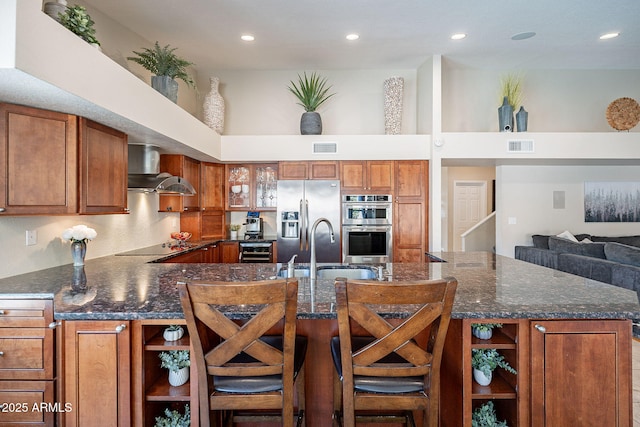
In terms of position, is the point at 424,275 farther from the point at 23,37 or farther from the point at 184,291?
the point at 23,37

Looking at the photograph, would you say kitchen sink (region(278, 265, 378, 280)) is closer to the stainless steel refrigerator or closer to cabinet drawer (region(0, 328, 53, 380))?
cabinet drawer (region(0, 328, 53, 380))

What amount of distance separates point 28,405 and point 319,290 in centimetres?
151

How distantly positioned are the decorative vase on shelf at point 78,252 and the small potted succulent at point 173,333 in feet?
5.23

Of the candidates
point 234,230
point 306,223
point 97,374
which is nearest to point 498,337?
point 97,374

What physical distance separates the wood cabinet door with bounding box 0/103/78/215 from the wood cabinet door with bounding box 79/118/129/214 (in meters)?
0.07

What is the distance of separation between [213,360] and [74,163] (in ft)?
5.83

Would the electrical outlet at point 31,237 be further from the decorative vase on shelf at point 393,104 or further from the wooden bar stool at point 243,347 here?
the decorative vase on shelf at point 393,104

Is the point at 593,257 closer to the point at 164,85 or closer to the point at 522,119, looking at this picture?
the point at 522,119

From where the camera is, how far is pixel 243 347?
1.23 m

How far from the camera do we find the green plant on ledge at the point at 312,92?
4489 millimetres

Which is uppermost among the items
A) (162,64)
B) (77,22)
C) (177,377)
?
(162,64)

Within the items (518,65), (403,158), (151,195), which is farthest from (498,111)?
(151,195)

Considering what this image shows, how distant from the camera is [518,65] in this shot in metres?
4.66

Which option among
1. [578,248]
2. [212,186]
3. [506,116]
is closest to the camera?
[578,248]
